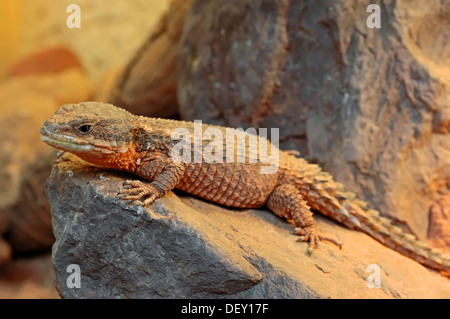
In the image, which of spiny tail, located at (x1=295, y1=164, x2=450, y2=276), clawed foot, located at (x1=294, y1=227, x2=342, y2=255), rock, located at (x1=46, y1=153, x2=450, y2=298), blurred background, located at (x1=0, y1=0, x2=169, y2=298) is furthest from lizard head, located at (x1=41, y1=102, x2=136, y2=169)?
blurred background, located at (x1=0, y1=0, x2=169, y2=298)

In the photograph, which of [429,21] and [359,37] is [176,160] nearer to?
[359,37]

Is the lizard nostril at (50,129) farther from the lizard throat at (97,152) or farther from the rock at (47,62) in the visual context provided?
the rock at (47,62)

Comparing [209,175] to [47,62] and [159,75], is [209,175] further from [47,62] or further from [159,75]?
[47,62]

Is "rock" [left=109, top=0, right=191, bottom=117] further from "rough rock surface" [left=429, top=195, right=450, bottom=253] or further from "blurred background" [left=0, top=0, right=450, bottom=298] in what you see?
"rough rock surface" [left=429, top=195, right=450, bottom=253]

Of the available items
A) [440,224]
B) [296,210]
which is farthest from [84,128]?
[440,224]

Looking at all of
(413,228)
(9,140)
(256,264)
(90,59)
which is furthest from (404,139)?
(90,59)

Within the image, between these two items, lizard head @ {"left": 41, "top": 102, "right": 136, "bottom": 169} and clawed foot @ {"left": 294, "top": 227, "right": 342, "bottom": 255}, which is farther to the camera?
clawed foot @ {"left": 294, "top": 227, "right": 342, "bottom": 255}

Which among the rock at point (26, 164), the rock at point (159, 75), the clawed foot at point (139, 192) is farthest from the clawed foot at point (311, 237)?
the rock at point (26, 164)
